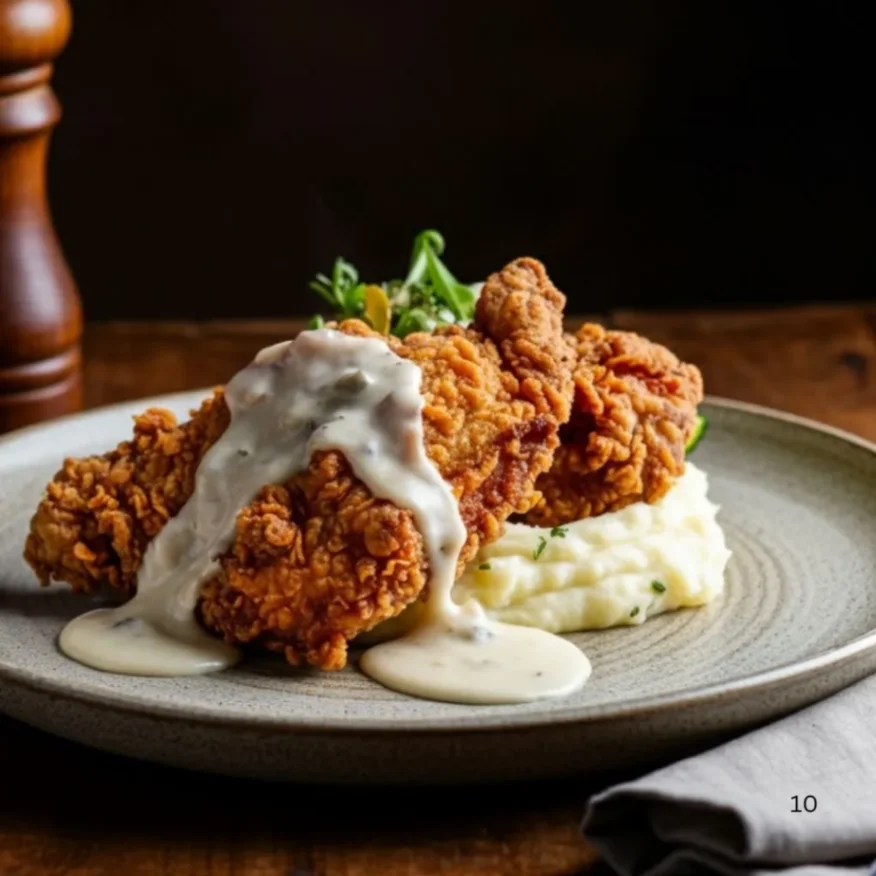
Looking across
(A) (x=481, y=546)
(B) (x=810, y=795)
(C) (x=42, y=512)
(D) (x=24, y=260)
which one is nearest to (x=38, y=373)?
(D) (x=24, y=260)

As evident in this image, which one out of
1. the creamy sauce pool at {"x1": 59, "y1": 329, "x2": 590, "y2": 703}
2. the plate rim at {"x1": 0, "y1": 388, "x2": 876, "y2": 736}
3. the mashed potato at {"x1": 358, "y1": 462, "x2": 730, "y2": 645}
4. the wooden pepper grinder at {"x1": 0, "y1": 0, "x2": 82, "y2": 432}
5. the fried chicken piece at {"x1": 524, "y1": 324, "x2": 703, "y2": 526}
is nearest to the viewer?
the plate rim at {"x1": 0, "y1": 388, "x2": 876, "y2": 736}

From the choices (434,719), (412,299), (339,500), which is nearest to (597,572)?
(339,500)

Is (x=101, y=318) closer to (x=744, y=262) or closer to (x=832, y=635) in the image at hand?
(x=744, y=262)

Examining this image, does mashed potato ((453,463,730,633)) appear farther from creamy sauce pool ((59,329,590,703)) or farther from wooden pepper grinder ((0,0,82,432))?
wooden pepper grinder ((0,0,82,432))

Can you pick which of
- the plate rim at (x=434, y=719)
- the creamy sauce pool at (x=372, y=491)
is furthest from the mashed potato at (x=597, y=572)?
the plate rim at (x=434, y=719)

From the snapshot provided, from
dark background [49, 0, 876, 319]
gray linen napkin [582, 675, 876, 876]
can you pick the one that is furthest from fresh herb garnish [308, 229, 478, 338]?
dark background [49, 0, 876, 319]

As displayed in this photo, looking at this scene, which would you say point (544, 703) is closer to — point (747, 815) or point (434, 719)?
point (434, 719)

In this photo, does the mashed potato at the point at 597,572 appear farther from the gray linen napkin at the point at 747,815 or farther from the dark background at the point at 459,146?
the dark background at the point at 459,146
